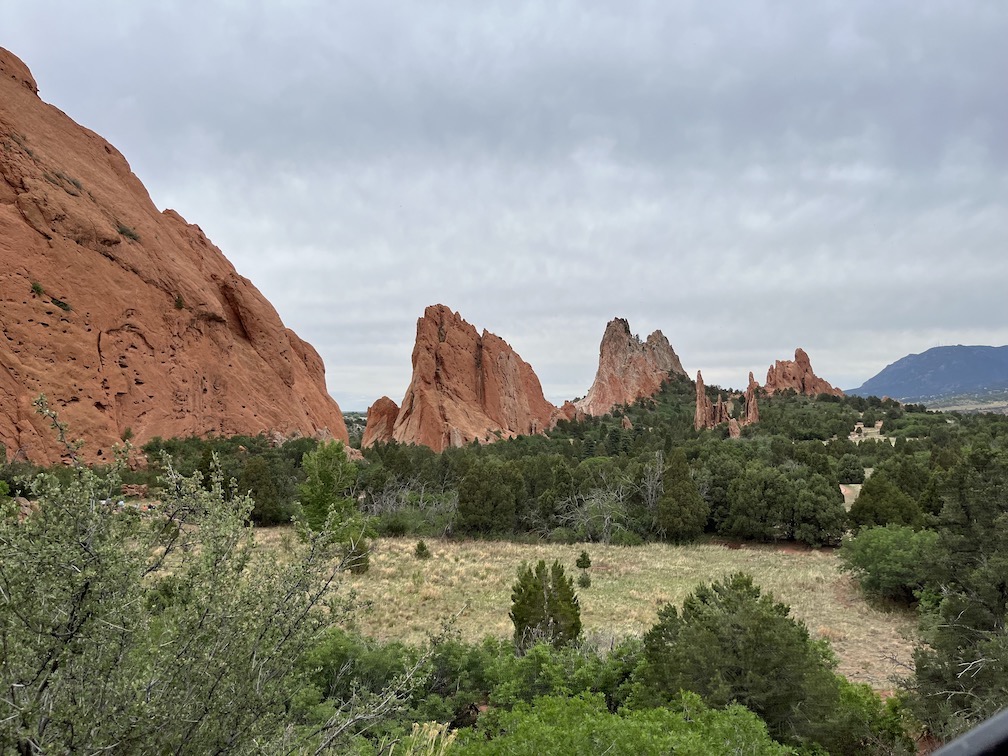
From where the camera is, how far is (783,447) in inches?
1810

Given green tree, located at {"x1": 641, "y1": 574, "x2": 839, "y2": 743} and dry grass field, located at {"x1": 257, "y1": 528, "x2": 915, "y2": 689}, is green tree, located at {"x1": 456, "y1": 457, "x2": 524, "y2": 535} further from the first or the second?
green tree, located at {"x1": 641, "y1": 574, "x2": 839, "y2": 743}

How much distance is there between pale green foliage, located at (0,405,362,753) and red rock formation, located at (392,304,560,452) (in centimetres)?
6480

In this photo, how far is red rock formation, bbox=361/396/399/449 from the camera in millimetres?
78812

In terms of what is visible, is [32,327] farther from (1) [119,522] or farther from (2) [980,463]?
(2) [980,463]

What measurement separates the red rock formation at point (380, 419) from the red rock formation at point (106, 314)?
26.1 meters

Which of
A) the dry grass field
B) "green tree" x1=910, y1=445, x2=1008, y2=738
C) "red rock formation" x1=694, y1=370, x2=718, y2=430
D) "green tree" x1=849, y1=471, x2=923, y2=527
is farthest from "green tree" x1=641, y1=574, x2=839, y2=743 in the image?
"red rock formation" x1=694, y1=370, x2=718, y2=430

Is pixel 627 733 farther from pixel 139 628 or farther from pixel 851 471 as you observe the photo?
pixel 851 471

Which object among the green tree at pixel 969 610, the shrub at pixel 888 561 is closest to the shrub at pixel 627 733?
the green tree at pixel 969 610

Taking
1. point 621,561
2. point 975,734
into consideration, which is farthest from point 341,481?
point 975,734

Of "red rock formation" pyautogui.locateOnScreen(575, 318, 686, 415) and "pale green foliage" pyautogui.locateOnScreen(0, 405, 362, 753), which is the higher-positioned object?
"red rock formation" pyautogui.locateOnScreen(575, 318, 686, 415)

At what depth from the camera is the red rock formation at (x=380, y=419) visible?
78812mm

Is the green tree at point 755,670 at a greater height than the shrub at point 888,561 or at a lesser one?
greater

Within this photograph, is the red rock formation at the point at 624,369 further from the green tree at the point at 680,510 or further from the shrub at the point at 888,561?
the shrub at the point at 888,561

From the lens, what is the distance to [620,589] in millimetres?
21109
